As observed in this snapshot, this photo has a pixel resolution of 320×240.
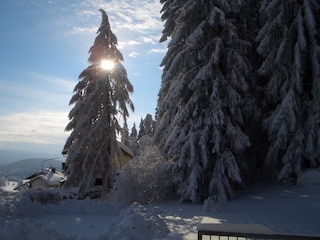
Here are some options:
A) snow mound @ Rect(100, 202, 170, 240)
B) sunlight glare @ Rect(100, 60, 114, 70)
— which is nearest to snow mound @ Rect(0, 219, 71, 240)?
snow mound @ Rect(100, 202, 170, 240)

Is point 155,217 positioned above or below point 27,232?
above

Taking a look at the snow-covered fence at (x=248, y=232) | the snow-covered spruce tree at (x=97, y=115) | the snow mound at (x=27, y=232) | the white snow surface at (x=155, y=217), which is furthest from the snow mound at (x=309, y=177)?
the snow-covered spruce tree at (x=97, y=115)

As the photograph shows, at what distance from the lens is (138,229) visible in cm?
784

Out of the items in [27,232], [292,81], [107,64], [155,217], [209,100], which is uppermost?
[107,64]

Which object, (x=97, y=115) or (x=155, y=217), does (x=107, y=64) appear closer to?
(x=97, y=115)

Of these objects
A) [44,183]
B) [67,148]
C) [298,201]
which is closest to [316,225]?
[298,201]

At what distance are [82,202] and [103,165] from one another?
730 cm

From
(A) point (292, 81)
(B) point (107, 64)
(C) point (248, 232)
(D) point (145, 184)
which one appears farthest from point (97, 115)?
(C) point (248, 232)

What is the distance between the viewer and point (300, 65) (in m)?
14.0

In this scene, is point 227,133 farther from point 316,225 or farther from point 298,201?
point 316,225

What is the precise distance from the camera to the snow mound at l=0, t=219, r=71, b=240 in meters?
6.88

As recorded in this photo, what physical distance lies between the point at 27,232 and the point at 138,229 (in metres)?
2.65

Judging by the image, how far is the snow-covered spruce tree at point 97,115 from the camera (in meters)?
20.9

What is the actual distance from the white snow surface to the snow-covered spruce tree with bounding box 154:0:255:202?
1452mm
